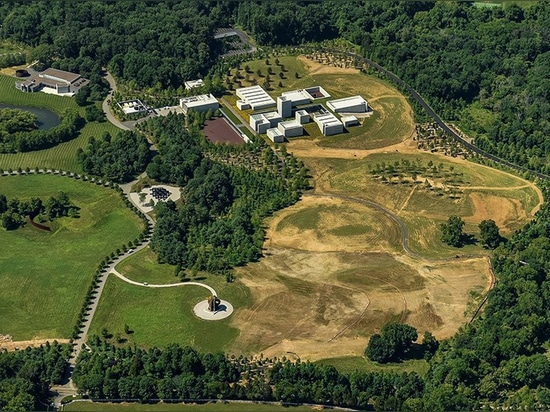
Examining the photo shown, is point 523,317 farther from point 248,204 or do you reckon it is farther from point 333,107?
point 333,107

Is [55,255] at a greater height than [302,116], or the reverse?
[302,116]

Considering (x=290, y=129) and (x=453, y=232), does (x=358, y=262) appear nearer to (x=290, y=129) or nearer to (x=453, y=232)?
(x=453, y=232)

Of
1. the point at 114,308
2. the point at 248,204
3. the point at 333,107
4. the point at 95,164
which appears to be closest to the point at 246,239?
the point at 248,204

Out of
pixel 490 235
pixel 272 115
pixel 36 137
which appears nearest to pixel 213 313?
pixel 490 235

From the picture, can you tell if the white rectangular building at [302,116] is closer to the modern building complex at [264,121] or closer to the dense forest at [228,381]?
the modern building complex at [264,121]

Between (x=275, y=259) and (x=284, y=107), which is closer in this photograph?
(x=275, y=259)

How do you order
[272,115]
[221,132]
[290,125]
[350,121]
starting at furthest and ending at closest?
1. [272,115]
2. [350,121]
3. [221,132]
4. [290,125]

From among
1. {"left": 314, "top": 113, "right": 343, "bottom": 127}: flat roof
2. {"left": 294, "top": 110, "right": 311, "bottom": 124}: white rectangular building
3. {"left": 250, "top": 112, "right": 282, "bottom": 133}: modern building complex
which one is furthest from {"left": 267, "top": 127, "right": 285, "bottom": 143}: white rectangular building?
{"left": 314, "top": 113, "right": 343, "bottom": 127}: flat roof
